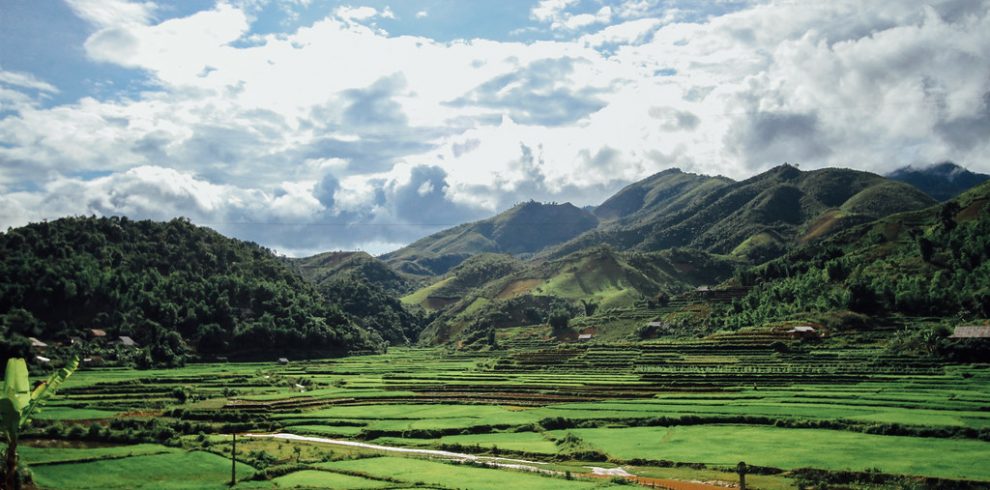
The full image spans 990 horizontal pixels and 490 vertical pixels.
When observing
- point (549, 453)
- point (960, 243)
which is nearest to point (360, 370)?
point (549, 453)

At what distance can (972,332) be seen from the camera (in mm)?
82688

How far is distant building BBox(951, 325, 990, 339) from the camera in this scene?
81.6 m

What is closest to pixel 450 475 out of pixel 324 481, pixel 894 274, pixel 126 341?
pixel 324 481

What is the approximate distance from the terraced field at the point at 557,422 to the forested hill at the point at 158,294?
22.7 m

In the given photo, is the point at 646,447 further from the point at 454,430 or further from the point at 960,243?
the point at 960,243

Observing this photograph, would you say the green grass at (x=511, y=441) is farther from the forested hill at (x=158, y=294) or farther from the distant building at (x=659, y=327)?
the distant building at (x=659, y=327)

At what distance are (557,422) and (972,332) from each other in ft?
172

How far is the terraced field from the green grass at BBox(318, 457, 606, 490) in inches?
7.2

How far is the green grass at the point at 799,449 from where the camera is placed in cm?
4262

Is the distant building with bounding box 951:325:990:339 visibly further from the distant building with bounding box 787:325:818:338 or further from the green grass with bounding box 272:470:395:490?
the green grass with bounding box 272:470:395:490

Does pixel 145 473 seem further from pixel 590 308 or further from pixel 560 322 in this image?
pixel 590 308

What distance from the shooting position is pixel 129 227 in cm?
16825

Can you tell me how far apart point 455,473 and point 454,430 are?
53.7 ft

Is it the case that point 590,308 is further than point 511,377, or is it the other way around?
point 590,308
